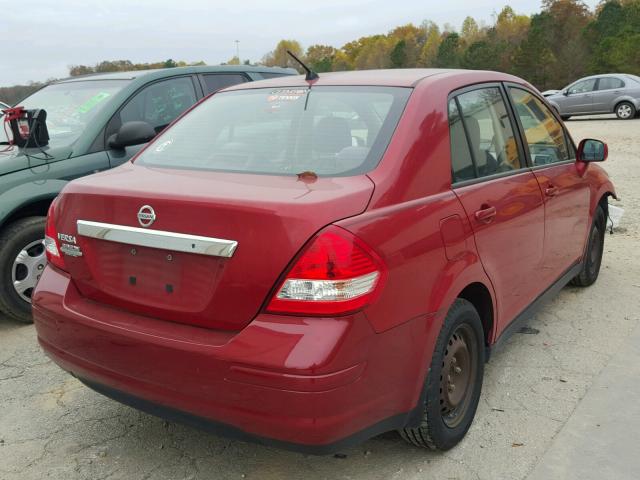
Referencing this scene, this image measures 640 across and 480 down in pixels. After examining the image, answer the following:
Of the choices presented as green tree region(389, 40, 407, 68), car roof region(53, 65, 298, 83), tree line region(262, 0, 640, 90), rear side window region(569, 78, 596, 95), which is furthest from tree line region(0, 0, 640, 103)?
car roof region(53, 65, 298, 83)

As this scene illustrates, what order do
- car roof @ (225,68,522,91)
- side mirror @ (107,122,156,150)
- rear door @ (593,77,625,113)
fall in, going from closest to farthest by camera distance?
car roof @ (225,68,522,91) → side mirror @ (107,122,156,150) → rear door @ (593,77,625,113)

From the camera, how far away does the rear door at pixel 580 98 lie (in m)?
20.8

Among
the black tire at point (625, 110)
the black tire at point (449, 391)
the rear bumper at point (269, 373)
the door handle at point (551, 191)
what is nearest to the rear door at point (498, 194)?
the door handle at point (551, 191)

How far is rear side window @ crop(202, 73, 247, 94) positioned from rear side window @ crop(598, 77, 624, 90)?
1800 centimetres

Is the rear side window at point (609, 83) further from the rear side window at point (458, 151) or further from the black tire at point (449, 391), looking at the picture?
the black tire at point (449, 391)

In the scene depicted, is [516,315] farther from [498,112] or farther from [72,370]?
[72,370]

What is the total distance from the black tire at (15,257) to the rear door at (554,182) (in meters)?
3.35

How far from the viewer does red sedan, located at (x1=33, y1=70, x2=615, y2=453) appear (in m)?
2.05

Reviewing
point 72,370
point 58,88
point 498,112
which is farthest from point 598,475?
point 58,88

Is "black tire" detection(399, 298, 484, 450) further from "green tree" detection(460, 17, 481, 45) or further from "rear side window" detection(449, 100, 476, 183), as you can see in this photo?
"green tree" detection(460, 17, 481, 45)

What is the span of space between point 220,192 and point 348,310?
26.5 inches

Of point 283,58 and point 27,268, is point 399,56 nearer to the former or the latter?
point 283,58

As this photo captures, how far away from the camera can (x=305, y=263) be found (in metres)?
2.04

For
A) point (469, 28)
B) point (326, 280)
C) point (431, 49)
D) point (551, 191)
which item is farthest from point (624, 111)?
point (469, 28)
